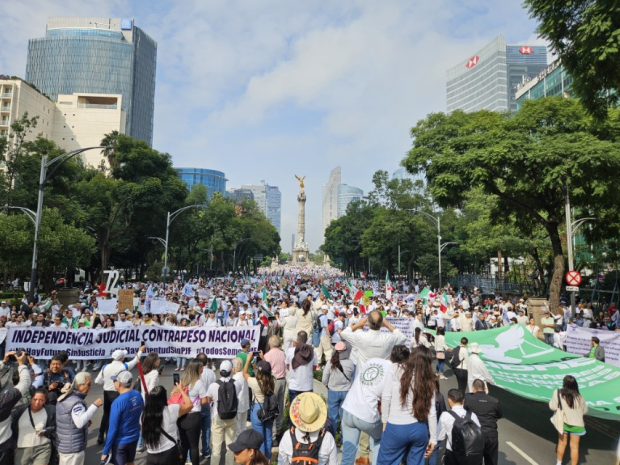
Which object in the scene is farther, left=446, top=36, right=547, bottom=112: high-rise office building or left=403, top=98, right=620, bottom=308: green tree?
left=446, top=36, right=547, bottom=112: high-rise office building

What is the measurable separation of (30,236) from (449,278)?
138 feet

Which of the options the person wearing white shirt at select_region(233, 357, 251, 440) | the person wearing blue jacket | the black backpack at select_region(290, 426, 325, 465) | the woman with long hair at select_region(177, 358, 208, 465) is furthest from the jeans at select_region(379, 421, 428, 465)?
the person wearing blue jacket

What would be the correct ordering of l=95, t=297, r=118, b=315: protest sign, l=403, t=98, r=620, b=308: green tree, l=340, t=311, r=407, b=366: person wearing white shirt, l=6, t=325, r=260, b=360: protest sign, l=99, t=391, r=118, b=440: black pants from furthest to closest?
l=403, t=98, r=620, b=308: green tree, l=95, t=297, r=118, b=315: protest sign, l=6, t=325, r=260, b=360: protest sign, l=99, t=391, r=118, b=440: black pants, l=340, t=311, r=407, b=366: person wearing white shirt

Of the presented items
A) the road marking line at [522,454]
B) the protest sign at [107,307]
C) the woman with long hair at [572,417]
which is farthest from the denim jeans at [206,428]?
the protest sign at [107,307]

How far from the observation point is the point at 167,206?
43.2 m

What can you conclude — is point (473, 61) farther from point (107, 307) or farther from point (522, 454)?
point (522, 454)

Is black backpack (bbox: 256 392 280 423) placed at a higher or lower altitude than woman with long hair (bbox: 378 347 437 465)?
lower

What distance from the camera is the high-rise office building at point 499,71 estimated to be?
158m

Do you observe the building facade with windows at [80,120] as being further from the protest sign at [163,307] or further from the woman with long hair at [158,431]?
the woman with long hair at [158,431]

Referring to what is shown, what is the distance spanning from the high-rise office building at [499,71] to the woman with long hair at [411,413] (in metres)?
163

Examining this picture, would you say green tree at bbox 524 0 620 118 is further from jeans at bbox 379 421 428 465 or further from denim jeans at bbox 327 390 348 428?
jeans at bbox 379 421 428 465

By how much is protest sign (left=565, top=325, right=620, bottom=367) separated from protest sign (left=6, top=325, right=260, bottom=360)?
334 inches

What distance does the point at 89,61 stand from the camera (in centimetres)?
11712

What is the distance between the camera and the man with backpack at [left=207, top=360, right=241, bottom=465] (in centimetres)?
571
